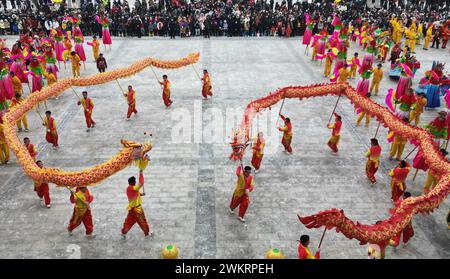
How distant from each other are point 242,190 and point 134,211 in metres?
2.05

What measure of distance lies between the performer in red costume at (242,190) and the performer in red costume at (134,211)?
1.77m

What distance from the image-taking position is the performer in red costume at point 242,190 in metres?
7.34

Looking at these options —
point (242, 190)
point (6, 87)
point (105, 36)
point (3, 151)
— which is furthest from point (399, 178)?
point (105, 36)

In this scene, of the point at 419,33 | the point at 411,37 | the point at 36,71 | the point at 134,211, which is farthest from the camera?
the point at 419,33

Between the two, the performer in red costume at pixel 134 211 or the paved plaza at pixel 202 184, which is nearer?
the performer in red costume at pixel 134 211

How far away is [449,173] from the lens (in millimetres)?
6902

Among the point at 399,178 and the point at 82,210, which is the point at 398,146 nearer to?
the point at 399,178

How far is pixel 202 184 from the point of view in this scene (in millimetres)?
8992

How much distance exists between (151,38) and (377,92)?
13.4m

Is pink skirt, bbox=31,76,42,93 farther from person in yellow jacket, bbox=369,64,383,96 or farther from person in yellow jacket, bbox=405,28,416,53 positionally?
person in yellow jacket, bbox=405,28,416,53

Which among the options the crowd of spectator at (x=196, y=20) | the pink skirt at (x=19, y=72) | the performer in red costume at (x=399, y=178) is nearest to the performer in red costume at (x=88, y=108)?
the pink skirt at (x=19, y=72)

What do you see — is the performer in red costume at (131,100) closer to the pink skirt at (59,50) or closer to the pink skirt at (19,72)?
the pink skirt at (19,72)

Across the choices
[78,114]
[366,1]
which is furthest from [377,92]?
[366,1]

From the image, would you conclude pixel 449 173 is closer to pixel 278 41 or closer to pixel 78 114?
pixel 78 114
